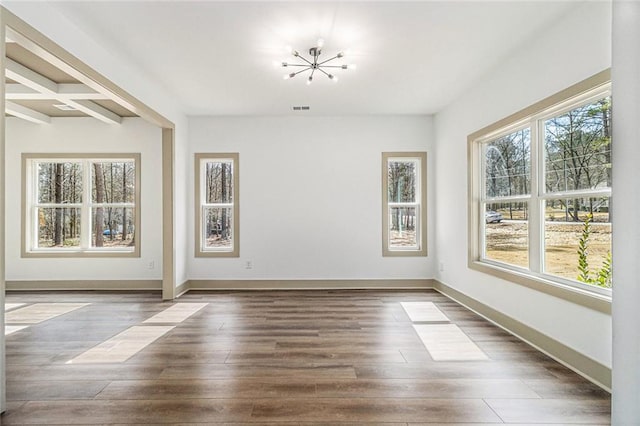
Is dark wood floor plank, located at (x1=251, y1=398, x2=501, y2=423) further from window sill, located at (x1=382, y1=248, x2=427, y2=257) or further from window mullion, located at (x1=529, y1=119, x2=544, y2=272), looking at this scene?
window sill, located at (x1=382, y1=248, x2=427, y2=257)

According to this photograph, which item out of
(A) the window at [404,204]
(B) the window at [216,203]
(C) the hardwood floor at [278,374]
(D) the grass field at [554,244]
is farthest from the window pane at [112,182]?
(D) the grass field at [554,244]

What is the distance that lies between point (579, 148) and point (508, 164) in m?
1.03

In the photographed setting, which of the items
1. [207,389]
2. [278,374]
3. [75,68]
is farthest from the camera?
[75,68]

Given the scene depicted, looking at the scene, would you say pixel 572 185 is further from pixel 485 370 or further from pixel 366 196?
pixel 366 196

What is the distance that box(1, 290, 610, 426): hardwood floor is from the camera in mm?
2182

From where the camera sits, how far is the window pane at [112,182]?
6.04 metres

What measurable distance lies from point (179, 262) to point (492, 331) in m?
4.46

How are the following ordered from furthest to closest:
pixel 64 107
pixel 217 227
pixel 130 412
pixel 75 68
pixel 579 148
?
pixel 217 227, pixel 64 107, pixel 75 68, pixel 579 148, pixel 130 412

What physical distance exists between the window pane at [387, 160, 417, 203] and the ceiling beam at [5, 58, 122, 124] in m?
4.65

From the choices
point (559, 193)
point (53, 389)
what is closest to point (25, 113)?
point (53, 389)

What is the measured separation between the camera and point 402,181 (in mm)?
5965

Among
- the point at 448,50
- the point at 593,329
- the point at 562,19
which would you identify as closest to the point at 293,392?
the point at 593,329

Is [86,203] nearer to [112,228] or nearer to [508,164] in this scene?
[112,228]

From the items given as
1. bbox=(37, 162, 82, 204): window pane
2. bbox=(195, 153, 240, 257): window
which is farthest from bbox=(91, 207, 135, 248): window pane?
bbox=(195, 153, 240, 257): window
